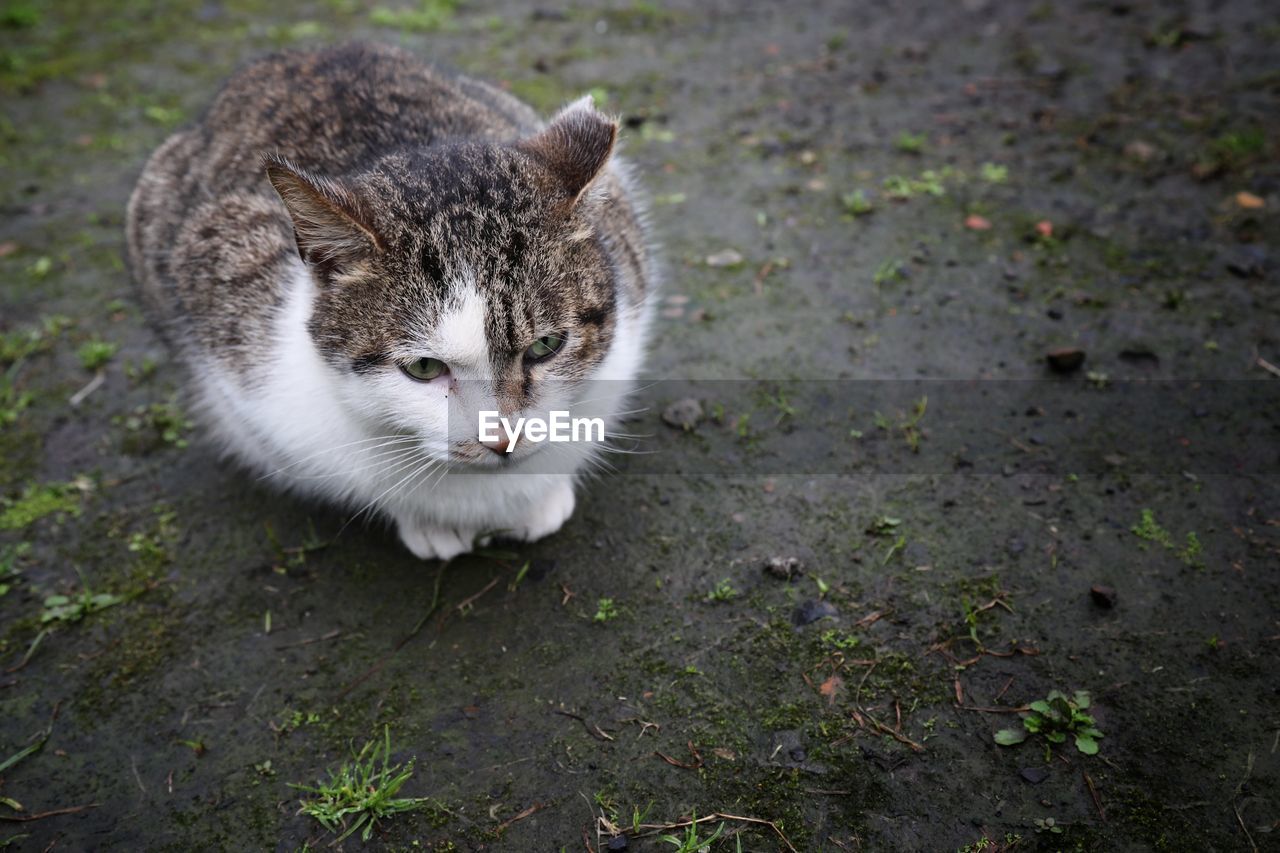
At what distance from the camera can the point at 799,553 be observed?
3.12 m

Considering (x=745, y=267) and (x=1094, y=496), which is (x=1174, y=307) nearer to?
(x=1094, y=496)

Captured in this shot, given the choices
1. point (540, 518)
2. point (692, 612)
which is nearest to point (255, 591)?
point (540, 518)

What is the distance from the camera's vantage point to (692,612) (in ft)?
9.75

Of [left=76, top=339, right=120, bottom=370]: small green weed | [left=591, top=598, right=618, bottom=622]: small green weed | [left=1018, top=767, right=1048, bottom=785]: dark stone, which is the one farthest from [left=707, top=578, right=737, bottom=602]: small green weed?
[left=76, top=339, right=120, bottom=370]: small green weed

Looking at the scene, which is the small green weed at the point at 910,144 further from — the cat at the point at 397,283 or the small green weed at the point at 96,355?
the small green weed at the point at 96,355

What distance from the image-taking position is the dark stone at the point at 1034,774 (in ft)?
7.91

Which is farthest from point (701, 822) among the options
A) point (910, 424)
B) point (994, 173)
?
point (994, 173)

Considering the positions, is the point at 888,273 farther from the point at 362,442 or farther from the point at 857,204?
the point at 362,442

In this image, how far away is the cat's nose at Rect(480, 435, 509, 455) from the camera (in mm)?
2412

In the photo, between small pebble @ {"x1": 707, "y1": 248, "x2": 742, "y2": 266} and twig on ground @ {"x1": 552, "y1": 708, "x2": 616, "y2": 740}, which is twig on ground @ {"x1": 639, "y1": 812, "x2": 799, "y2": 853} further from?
small pebble @ {"x1": 707, "y1": 248, "x2": 742, "y2": 266}

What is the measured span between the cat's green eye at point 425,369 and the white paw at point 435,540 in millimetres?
862

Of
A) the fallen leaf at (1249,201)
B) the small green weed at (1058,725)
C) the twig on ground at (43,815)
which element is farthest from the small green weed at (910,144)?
the twig on ground at (43,815)

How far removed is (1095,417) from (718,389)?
60.5 inches

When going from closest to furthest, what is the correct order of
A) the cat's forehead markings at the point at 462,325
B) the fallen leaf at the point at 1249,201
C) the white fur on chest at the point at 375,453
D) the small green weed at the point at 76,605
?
the cat's forehead markings at the point at 462,325 → the white fur on chest at the point at 375,453 → the small green weed at the point at 76,605 → the fallen leaf at the point at 1249,201
